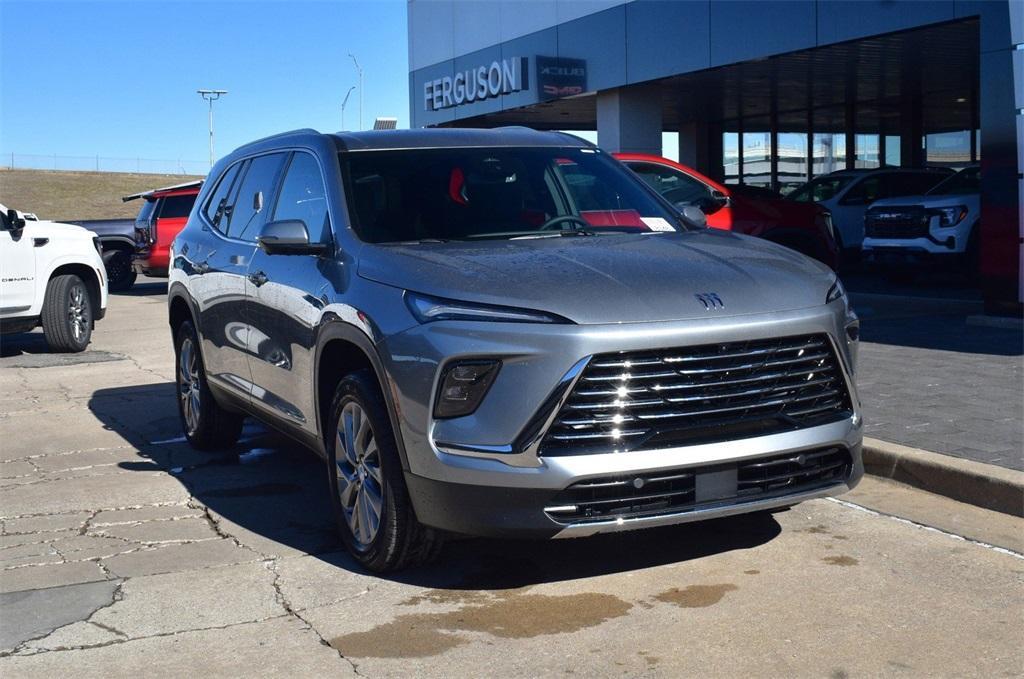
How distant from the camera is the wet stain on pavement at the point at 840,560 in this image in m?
4.83

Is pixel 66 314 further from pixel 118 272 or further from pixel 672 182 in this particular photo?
pixel 118 272

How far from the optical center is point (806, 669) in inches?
147

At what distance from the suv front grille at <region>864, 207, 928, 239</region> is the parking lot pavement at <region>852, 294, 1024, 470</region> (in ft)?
12.6

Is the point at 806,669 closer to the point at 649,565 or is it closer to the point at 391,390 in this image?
the point at 649,565

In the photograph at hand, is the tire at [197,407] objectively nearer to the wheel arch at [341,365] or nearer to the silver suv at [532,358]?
the silver suv at [532,358]

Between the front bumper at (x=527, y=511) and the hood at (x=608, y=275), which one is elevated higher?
the hood at (x=608, y=275)

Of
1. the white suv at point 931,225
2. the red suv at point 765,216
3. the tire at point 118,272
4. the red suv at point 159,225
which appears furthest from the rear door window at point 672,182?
the tire at point 118,272

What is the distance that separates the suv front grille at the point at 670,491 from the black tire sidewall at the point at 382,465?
26.8 inches

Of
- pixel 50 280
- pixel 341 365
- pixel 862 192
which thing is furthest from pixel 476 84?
pixel 341 365

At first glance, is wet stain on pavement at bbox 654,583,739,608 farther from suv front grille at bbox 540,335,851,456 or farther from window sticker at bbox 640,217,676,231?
window sticker at bbox 640,217,676,231

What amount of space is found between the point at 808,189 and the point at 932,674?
17776 millimetres

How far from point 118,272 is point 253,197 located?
1846cm

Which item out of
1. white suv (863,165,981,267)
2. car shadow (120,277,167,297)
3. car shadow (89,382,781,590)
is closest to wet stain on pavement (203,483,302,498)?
car shadow (89,382,781,590)

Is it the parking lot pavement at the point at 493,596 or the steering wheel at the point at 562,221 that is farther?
the steering wheel at the point at 562,221
